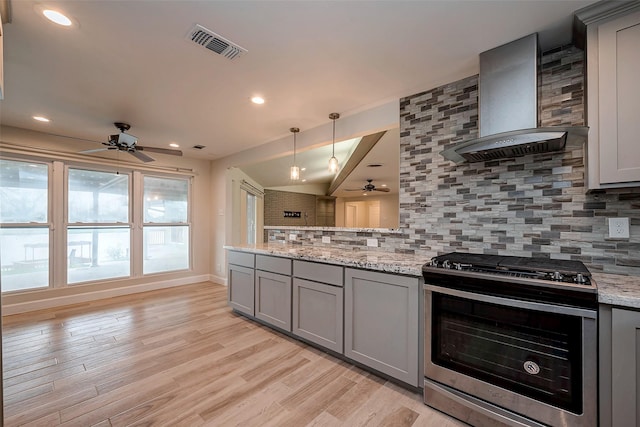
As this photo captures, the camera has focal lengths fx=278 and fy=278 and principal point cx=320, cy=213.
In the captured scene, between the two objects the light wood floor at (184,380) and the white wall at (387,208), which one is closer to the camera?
the light wood floor at (184,380)

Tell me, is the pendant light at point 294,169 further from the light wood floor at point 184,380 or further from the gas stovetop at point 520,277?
the gas stovetop at point 520,277

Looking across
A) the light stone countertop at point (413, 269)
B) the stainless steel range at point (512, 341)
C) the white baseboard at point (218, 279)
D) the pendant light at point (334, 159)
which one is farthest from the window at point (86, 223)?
the stainless steel range at point (512, 341)

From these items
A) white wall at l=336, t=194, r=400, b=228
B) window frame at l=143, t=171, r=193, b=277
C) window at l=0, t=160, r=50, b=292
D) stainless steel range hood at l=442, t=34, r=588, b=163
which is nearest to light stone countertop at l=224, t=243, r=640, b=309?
stainless steel range hood at l=442, t=34, r=588, b=163

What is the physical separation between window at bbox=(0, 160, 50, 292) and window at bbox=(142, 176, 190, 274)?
1276 millimetres

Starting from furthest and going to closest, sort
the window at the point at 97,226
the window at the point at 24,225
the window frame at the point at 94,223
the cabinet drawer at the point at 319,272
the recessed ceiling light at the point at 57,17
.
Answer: the window at the point at 97,226, the window frame at the point at 94,223, the window at the point at 24,225, the cabinet drawer at the point at 319,272, the recessed ceiling light at the point at 57,17

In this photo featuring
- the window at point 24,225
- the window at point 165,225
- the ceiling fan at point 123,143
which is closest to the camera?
the ceiling fan at point 123,143

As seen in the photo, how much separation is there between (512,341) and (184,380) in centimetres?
229

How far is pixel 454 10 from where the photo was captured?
1639 millimetres

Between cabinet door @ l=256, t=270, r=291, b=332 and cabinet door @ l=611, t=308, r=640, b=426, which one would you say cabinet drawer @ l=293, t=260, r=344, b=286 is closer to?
cabinet door @ l=256, t=270, r=291, b=332

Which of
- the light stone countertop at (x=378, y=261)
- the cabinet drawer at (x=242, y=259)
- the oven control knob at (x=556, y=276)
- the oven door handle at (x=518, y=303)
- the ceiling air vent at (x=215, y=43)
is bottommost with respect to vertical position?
the cabinet drawer at (x=242, y=259)

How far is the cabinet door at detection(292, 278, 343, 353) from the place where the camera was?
240 centimetres

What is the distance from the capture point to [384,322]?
209 centimetres

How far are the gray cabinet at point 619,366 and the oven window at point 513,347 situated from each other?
89mm

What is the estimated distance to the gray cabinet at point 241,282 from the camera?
3.29 metres
